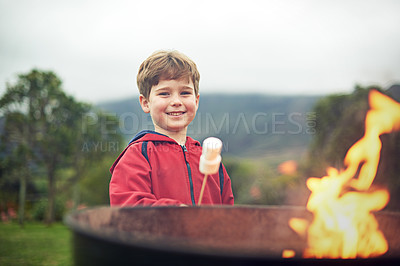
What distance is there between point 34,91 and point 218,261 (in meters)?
12.0

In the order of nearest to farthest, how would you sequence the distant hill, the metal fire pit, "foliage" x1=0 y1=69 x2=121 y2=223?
the metal fire pit
the distant hill
"foliage" x1=0 y1=69 x2=121 y2=223

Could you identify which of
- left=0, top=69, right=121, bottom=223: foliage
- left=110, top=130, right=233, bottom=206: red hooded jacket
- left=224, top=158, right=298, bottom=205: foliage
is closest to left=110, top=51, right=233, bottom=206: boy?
left=110, top=130, right=233, bottom=206: red hooded jacket

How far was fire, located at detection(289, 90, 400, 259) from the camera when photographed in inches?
62.7

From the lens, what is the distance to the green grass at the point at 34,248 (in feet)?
21.8

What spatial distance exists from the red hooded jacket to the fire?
0.61 meters

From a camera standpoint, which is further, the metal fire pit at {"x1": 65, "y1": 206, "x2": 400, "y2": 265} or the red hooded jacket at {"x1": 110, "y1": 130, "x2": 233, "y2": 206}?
the red hooded jacket at {"x1": 110, "y1": 130, "x2": 233, "y2": 206}

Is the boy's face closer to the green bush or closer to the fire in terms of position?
the fire

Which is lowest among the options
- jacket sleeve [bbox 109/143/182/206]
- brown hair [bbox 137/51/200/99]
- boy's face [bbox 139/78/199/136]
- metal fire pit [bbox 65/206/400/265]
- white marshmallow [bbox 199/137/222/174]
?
metal fire pit [bbox 65/206/400/265]

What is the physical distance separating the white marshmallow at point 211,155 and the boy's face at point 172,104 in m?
0.43

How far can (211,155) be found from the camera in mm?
1834

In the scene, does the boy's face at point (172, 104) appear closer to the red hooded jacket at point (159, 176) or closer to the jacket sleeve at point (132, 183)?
the red hooded jacket at point (159, 176)

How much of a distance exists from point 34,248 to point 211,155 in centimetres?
773

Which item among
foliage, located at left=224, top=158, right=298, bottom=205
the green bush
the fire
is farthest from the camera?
the green bush

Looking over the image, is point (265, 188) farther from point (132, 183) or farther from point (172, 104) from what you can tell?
point (132, 183)
